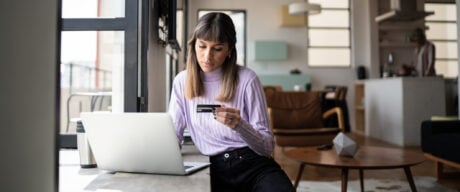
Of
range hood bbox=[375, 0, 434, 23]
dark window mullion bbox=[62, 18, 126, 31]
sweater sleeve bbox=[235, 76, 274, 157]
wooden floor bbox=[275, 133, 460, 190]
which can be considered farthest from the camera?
range hood bbox=[375, 0, 434, 23]

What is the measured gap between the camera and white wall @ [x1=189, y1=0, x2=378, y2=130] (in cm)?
732

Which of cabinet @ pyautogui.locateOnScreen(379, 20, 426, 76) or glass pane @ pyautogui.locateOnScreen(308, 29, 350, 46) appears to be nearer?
cabinet @ pyautogui.locateOnScreen(379, 20, 426, 76)

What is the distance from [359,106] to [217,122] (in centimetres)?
618

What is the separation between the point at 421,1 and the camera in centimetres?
702

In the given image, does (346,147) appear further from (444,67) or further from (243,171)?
(444,67)

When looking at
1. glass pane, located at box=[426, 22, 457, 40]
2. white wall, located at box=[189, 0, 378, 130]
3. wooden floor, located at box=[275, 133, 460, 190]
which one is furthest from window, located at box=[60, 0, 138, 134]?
glass pane, located at box=[426, 22, 457, 40]

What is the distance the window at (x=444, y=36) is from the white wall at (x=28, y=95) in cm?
815

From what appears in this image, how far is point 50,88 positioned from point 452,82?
6487mm

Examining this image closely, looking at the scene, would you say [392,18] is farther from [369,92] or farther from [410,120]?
[410,120]

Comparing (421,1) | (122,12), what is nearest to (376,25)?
(421,1)

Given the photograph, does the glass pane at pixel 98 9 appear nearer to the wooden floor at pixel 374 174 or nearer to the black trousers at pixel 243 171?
the black trousers at pixel 243 171

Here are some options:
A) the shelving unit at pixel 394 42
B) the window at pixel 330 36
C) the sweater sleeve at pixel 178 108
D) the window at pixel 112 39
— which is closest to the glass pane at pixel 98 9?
the window at pixel 112 39

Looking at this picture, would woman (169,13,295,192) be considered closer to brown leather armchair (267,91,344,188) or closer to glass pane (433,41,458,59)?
brown leather armchair (267,91,344,188)

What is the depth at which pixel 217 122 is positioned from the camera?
1.22m
